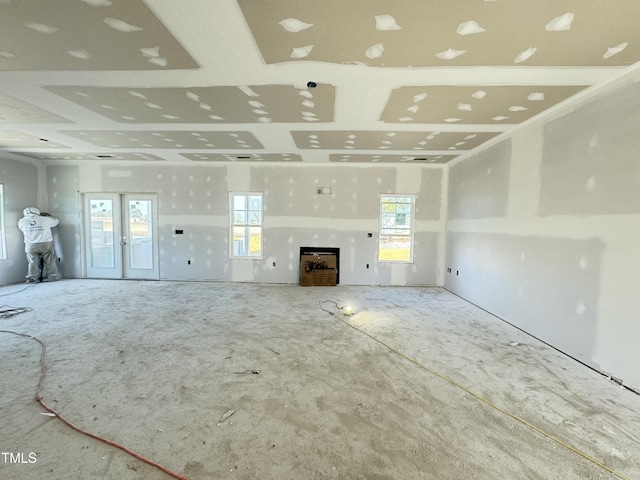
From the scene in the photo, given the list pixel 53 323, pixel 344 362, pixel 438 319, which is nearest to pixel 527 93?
pixel 438 319

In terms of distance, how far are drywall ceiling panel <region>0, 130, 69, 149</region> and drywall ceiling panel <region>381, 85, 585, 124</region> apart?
18.7 feet

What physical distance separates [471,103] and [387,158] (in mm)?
2509

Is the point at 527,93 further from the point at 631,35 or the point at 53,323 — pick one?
the point at 53,323

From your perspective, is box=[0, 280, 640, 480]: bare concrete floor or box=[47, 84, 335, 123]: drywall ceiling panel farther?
box=[47, 84, 335, 123]: drywall ceiling panel

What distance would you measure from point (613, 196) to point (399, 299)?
10.4 ft

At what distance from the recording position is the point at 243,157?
17.5ft

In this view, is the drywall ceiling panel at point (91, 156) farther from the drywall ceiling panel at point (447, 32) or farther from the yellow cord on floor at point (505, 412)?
the yellow cord on floor at point (505, 412)

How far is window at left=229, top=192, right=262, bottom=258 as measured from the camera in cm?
595

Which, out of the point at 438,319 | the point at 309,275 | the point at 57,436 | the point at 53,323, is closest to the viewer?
the point at 57,436

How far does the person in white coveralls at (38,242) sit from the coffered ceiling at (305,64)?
238 cm

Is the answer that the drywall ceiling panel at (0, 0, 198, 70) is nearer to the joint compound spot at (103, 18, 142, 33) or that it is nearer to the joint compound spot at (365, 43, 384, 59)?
the joint compound spot at (103, 18, 142, 33)

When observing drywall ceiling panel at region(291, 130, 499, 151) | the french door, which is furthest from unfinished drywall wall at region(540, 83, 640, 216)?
the french door

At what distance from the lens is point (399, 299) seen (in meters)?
4.80

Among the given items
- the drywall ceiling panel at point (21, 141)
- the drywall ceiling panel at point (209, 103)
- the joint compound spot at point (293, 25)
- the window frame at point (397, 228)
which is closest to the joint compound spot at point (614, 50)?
the drywall ceiling panel at point (209, 103)
